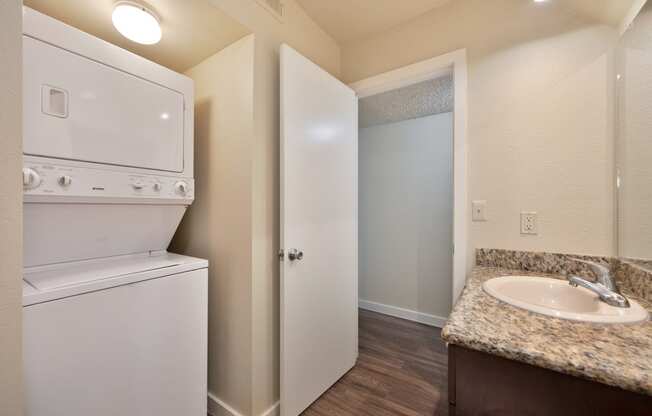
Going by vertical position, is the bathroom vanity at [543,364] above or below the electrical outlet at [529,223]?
below

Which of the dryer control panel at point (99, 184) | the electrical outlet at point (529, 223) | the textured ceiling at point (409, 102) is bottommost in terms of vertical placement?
the electrical outlet at point (529, 223)

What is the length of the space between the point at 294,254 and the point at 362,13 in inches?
63.3

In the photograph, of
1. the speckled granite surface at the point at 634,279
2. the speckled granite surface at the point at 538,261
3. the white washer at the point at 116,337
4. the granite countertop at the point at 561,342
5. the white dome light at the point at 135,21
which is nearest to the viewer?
the granite countertop at the point at 561,342

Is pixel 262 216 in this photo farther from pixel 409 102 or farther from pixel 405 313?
pixel 405 313

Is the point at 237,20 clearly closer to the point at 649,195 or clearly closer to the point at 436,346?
the point at 649,195

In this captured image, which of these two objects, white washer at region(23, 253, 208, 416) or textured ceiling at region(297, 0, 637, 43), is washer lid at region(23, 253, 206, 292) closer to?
white washer at region(23, 253, 208, 416)

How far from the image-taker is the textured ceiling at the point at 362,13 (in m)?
1.59

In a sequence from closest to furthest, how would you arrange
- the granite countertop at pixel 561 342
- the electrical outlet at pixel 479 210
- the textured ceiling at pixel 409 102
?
the granite countertop at pixel 561 342 < the electrical outlet at pixel 479 210 < the textured ceiling at pixel 409 102

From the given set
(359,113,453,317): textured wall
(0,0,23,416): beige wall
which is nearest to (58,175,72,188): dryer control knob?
(0,0,23,416): beige wall

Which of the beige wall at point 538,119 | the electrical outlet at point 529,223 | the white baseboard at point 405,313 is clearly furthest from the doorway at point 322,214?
the white baseboard at point 405,313

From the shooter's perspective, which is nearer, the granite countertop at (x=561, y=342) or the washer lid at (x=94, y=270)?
the granite countertop at (x=561, y=342)

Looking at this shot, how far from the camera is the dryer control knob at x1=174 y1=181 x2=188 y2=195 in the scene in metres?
1.31

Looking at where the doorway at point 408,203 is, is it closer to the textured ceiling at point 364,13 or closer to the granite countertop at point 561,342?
the textured ceiling at point 364,13

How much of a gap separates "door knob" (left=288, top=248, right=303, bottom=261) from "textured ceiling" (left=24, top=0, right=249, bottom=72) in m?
1.17
